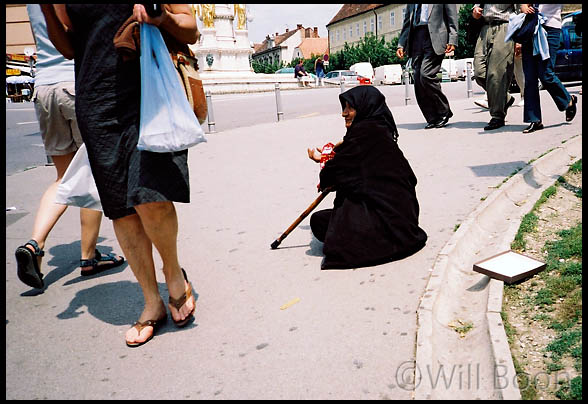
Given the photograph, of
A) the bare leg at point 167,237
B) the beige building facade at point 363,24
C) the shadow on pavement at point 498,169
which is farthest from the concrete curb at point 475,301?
the beige building facade at point 363,24

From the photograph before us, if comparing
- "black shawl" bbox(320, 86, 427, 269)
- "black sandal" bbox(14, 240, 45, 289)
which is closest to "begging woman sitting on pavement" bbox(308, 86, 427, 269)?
"black shawl" bbox(320, 86, 427, 269)

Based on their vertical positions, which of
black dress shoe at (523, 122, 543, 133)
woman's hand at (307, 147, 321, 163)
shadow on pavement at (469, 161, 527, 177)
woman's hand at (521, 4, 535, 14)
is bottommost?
shadow on pavement at (469, 161, 527, 177)

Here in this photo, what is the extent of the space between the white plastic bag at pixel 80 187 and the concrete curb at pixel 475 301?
6.61 ft

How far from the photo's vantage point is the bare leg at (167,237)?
2.91 metres

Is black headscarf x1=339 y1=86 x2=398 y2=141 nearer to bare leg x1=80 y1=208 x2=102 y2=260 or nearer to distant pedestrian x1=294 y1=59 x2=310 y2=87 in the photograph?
bare leg x1=80 y1=208 x2=102 y2=260

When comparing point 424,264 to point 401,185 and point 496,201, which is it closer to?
point 401,185

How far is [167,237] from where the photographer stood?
302 centimetres

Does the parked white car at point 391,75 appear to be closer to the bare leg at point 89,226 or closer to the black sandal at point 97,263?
the black sandal at point 97,263

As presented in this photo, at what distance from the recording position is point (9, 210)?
6098mm

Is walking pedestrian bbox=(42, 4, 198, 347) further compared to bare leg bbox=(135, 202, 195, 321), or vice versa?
bare leg bbox=(135, 202, 195, 321)

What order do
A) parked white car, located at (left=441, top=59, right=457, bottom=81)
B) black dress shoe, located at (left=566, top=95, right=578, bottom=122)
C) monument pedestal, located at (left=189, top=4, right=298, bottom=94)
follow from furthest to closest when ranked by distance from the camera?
monument pedestal, located at (left=189, top=4, right=298, bottom=94) < parked white car, located at (left=441, top=59, right=457, bottom=81) < black dress shoe, located at (left=566, top=95, right=578, bottom=122)

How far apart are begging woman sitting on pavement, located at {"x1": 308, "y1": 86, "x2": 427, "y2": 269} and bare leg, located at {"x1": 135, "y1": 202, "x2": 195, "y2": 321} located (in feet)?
3.48

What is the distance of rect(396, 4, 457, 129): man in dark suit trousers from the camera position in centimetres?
852

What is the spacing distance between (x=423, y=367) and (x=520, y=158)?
4.45 metres
